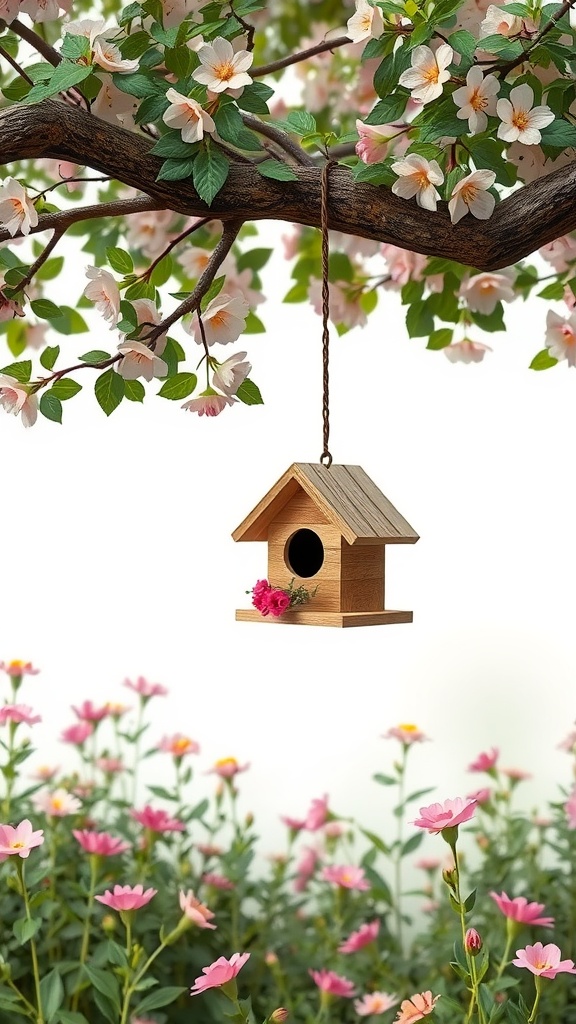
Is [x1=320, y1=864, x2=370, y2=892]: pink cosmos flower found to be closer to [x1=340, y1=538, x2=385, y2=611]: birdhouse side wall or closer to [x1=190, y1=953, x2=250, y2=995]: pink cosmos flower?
[x1=340, y1=538, x2=385, y2=611]: birdhouse side wall

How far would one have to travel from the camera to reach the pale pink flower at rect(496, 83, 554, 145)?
91 centimetres

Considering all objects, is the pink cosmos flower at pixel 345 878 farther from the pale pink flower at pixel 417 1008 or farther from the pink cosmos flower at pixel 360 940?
the pale pink flower at pixel 417 1008

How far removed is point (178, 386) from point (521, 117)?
0.37 m

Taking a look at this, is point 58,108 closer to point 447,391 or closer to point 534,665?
point 447,391

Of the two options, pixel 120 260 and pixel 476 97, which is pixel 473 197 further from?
pixel 120 260

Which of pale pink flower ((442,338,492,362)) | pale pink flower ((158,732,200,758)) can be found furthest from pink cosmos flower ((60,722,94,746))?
pale pink flower ((442,338,492,362))

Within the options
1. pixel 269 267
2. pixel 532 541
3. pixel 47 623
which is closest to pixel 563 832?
pixel 532 541

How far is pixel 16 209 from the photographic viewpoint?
92 centimetres

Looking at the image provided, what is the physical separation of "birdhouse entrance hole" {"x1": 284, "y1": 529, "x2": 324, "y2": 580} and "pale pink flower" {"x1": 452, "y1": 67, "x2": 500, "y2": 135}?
16.6 inches

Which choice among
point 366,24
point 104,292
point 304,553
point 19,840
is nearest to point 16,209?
point 104,292

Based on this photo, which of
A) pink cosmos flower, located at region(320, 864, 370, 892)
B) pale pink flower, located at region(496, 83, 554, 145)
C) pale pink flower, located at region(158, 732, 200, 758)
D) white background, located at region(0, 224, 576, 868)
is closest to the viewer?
pale pink flower, located at region(496, 83, 554, 145)

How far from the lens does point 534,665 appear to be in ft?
6.26

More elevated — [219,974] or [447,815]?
[447,815]

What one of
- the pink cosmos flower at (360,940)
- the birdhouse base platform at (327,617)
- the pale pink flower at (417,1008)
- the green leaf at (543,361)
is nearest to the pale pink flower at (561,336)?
the green leaf at (543,361)
